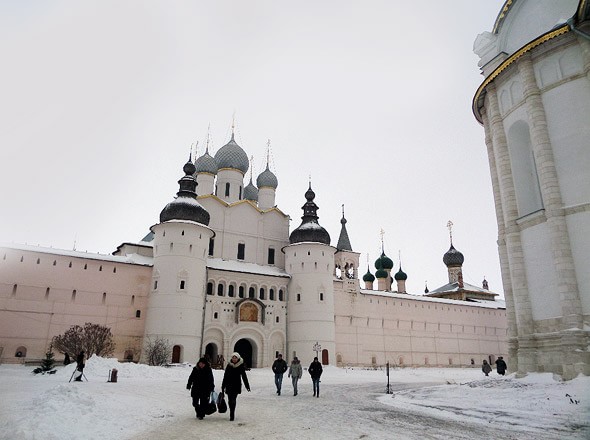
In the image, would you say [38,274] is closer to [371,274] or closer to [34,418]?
[34,418]

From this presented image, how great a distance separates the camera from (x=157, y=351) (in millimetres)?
26125

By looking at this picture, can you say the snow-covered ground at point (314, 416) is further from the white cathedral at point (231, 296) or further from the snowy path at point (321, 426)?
the white cathedral at point (231, 296)

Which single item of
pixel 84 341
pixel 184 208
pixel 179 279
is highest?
pixel 184 208

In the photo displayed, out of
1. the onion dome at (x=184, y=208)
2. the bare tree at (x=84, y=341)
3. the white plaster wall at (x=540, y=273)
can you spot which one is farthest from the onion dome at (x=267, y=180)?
the white plaster wall at (x=540, y=273)

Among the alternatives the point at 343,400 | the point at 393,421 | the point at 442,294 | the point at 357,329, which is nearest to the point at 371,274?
the point at 442,294

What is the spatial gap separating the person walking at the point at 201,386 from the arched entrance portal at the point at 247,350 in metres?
24.6

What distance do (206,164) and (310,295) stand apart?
1536cm

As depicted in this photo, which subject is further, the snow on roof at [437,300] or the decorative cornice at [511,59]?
the snow on roof at [437,300]

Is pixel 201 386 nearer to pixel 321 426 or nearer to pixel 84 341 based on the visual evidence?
pixel 321 426

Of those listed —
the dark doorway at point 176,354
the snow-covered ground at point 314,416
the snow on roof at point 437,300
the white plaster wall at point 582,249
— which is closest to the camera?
the snow-covered ground at point 314,416

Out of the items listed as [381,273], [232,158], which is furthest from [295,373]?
[381,273]

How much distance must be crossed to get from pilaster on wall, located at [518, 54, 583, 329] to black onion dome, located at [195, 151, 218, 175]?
28.0 metres

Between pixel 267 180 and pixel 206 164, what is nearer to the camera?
pixel 206 164

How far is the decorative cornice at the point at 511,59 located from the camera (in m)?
15.4
